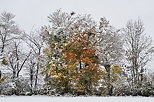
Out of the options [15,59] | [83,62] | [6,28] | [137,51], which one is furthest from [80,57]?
[6,28]

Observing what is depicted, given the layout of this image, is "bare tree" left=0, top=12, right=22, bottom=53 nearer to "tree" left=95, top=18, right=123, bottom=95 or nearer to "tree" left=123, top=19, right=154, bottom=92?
"tree" left=95, top=18, right=123, bottom=95

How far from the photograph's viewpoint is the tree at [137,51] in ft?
86.8

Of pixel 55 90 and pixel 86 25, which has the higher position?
pixel 86 25

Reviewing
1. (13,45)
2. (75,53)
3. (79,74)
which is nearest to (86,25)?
(75,53)

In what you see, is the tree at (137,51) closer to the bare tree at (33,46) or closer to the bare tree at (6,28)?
the bare tree at (33,46)

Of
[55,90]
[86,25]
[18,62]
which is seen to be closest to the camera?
[55,90]

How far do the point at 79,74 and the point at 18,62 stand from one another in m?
9.76

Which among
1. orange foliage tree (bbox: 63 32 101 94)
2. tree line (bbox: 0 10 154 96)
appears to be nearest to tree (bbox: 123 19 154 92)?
tree line (bbox: 0 10 154 96)

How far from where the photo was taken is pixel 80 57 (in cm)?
2244

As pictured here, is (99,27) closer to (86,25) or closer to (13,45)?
(86,25)

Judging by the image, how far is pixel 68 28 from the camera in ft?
81.8

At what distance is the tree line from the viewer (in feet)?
71.7

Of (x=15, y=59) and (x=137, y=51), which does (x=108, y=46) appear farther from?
(x=15, y=59)

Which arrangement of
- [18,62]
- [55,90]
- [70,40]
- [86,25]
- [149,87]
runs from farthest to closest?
1. [18,62]
2. [86,25]
3. [70,40]
4. [55,90]
5. [149,87]
